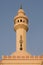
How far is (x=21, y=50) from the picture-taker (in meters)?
34.9

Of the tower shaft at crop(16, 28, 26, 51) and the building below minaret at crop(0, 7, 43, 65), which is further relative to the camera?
the tower shaft at crop(16, 28, 26, 51)

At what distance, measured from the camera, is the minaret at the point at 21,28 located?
35250 millimetres

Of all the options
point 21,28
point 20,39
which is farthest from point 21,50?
point 21,28

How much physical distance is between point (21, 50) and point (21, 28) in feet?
11.4

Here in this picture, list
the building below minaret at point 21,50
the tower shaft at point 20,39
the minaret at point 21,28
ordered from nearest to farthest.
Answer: the building below minaret at point 21,50, the tower shaft at point 20,39, the minaret at point 21,28

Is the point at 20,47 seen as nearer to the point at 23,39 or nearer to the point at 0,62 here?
the point at 23,39

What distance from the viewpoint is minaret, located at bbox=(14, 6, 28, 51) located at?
35.2m

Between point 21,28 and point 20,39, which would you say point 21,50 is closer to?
point 20,39

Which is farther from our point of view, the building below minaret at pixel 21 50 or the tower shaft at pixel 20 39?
the tower shaft at pixel 20 39

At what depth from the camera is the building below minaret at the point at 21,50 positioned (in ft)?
105

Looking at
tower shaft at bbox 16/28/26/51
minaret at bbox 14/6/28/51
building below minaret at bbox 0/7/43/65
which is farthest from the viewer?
minaret at bbox 14/6/28/51

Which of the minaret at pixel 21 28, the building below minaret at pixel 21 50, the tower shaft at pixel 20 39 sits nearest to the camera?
the building below minaret at pixel 21 50

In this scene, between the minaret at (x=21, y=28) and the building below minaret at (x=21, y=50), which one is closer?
the building below minaret at (x=21, y=50)

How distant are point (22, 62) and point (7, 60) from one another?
1.92 meters
